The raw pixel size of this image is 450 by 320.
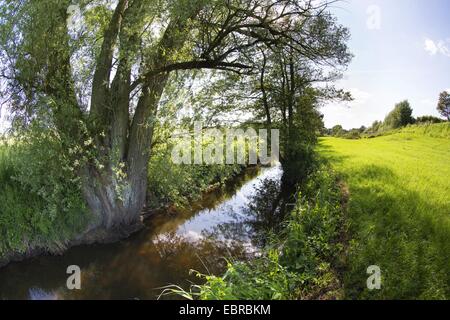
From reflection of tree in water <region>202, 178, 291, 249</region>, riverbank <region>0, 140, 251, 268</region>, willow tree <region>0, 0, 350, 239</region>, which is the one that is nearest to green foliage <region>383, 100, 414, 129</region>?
reflection of tree in water <region>202, 178, 291, 249</region>

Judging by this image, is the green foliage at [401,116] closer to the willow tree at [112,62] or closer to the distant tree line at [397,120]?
the distant tree line at [397,120]

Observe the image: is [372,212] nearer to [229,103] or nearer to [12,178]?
[12,178]

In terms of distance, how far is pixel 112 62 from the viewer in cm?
986

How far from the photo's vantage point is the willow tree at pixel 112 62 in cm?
855

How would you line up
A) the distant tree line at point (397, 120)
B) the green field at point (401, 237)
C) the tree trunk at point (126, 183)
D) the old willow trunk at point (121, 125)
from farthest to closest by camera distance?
1. the distant tree line at point (397, 120)
2. the tree trunk at point (126, 183)
3. the old willow trunk at point (121, 125)
4. the green field at point (401, 237)

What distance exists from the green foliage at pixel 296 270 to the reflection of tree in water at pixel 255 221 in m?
2.29

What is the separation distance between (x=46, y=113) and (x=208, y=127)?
6.29m

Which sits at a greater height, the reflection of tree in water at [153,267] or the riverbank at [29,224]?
the riverbank at [29,224]

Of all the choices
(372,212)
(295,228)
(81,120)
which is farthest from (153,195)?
(372,212)

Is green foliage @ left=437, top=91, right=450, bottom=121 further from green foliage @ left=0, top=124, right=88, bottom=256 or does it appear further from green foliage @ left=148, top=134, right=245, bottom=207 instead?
green foliage @ left=0, top=124, right=88, bottom=256

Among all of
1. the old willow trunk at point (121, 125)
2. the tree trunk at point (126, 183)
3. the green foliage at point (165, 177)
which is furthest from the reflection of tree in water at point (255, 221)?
the old willow trunk at point (121, 125)

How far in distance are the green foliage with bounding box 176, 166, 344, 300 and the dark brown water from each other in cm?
134

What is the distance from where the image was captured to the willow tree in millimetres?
8555
